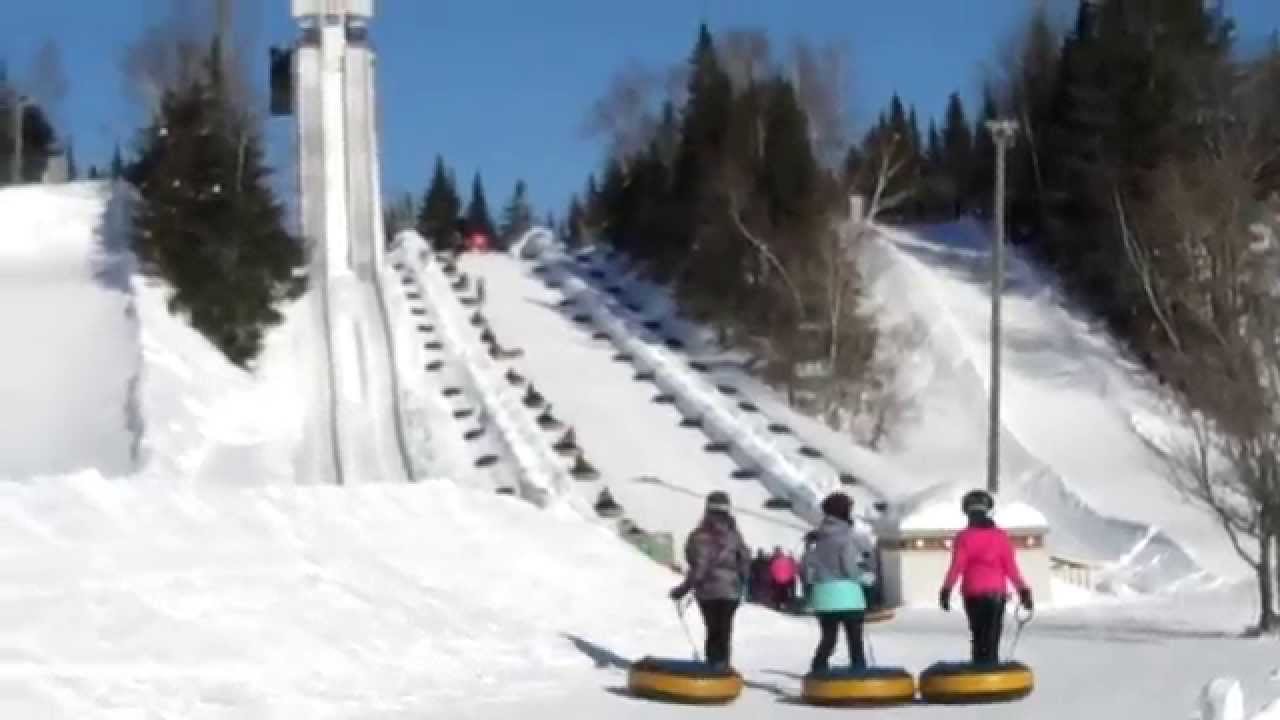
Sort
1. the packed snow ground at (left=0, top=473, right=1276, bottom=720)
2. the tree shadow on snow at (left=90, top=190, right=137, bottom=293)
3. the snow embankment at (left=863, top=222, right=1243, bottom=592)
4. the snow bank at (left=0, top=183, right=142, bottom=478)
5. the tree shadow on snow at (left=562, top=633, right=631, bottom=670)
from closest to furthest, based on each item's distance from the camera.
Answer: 1. the packed snow ground at (left=0, top=473, right=1276, bottom=720)
2. the tree shadow on snow at (left=562, top=633, right=631, bottom=670)
3. the snow bank at (left=0, top=183, right=142, bottom=478)
4. the snow embankment at (left=863, top=222, right=1243, bottom=592)
5. the tree shadow on snow at (left=90, top=190, right=137, bottom=293)

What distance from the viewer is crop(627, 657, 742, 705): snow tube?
15148mm

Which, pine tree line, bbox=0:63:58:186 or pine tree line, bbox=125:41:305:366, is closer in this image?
pine tree line, bbox=125:41:305:366

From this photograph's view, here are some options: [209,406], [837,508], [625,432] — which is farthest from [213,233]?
[837,508]

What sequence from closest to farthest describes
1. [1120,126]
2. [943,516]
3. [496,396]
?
[943,516] < [496,396] < [1120,126]

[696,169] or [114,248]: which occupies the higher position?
[696,169]

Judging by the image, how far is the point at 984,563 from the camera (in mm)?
15922

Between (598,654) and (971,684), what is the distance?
13.5ft

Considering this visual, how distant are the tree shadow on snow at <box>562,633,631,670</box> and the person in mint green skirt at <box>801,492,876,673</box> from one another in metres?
2.10

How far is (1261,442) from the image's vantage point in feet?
74.6

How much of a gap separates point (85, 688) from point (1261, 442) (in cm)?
1267

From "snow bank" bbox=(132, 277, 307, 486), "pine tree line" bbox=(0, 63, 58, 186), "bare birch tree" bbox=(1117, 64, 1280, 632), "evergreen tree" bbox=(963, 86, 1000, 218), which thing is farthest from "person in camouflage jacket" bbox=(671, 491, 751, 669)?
"pine tree line" bbox=(0, 63, 58, 186)

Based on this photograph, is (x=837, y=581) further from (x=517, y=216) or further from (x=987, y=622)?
(x=517, y=216)

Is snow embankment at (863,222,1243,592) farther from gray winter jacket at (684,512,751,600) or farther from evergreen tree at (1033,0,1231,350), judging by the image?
gray winter jacket at (684,512,751,600)

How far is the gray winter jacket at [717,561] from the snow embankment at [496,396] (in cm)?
1185
